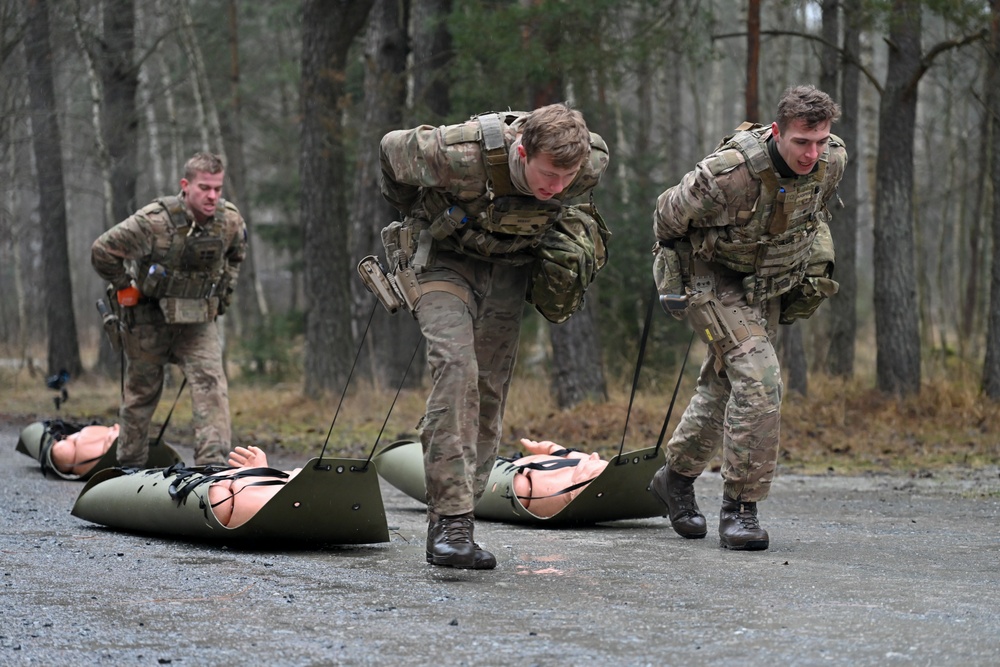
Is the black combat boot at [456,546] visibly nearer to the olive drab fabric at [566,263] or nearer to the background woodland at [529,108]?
the olive drab fabric at [566,263]

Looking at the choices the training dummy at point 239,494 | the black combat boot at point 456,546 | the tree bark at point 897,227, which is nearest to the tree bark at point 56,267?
the tree bark at point 897,227

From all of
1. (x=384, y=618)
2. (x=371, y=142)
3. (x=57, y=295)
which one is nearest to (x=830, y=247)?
(x=384, y=618)

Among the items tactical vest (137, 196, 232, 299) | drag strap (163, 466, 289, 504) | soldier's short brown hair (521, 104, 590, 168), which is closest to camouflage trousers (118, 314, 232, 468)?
tactical vest (137, 196, 232, 299)

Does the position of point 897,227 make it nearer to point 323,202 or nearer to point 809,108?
point 323,202

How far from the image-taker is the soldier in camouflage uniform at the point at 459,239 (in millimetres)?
4945

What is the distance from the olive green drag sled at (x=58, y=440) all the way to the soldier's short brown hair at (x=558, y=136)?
4814 millimetres

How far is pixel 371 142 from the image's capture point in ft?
50.3

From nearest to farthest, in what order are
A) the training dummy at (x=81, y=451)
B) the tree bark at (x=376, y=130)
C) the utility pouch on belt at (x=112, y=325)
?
1. the utility pouch on belt at (x=112, y=325)
2. the training dummy at (x=81, y=451)
3. the tree bark at (x=376, y=130)

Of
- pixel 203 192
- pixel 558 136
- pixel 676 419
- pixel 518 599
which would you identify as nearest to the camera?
pixel 518 599

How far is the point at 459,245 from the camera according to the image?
517 cm

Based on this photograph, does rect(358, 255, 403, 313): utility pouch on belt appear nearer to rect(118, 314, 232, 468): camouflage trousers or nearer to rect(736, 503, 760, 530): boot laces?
rect(736, 503, 760, 530): boot laces

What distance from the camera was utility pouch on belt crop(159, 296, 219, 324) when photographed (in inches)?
324

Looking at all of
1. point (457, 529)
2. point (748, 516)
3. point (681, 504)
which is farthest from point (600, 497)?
point (457, 529)

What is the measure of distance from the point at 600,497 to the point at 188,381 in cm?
333
